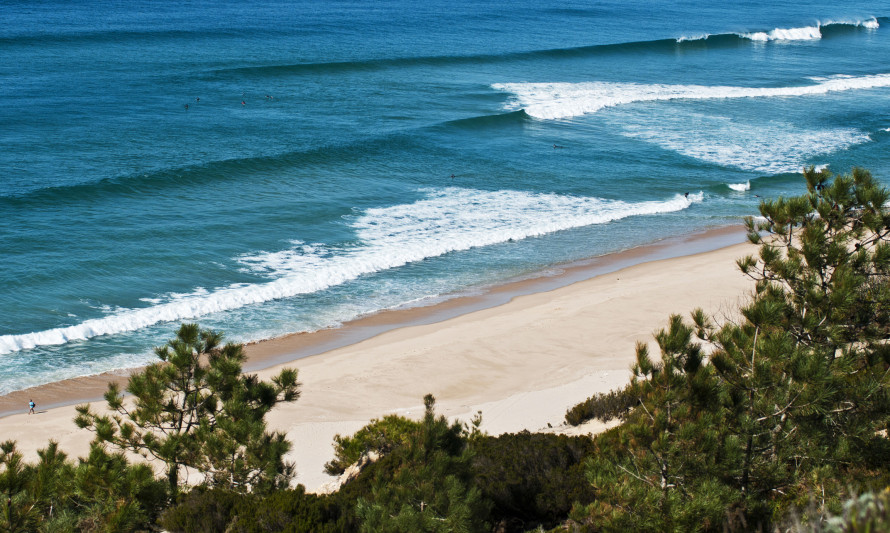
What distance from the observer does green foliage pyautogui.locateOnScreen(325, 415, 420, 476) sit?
457 inches

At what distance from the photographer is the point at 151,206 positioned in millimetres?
27312

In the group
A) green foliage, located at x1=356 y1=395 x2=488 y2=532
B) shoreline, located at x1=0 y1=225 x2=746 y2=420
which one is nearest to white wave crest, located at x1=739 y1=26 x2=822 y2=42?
shoreline, located at x1=0 y1=225 x2=746 y2=420

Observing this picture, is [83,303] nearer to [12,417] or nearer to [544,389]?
[12,417]

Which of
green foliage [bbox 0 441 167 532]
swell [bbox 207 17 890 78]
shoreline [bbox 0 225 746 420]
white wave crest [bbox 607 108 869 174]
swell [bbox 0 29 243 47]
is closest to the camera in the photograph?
green foliage [bbox 0 441 167 532]

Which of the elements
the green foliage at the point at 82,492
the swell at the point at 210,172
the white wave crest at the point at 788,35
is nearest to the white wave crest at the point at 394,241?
the swell at the point at 210,172

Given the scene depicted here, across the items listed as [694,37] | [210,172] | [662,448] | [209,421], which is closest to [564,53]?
[694,37]

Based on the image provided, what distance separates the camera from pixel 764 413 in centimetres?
710

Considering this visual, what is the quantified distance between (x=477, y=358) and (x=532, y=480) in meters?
8.06

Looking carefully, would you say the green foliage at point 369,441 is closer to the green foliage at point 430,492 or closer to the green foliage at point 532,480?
the green foliage at point 532,480

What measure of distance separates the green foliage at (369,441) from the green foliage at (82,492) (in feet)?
13.2

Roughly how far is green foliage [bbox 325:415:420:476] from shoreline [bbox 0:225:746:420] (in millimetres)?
4356

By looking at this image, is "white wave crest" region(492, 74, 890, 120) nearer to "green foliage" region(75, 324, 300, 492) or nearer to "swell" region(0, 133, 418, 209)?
"swell" region(0, 133, 418, 209)

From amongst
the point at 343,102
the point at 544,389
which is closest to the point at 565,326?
the point at 544,389

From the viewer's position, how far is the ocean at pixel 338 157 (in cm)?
2166
